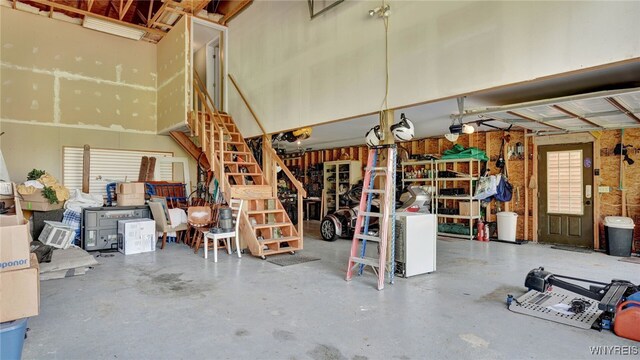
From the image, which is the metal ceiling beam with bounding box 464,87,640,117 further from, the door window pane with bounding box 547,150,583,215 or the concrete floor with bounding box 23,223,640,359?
the door window pane with bounding box 547,150,583,215

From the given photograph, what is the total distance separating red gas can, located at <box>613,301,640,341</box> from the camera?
9.55ft

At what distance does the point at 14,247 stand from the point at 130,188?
196 inches

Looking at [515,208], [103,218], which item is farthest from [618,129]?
[103,218]

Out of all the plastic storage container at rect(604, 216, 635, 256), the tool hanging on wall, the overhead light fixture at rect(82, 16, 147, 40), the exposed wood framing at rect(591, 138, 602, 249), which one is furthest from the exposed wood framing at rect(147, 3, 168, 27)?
the plastic storage container at rect(604, 216, 635, 256)

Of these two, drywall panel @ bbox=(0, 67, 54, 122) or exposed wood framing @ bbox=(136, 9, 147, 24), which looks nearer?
drywall panel @ bbox=(0, 67, 54, 122)

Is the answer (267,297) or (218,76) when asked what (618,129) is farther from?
(218,76)

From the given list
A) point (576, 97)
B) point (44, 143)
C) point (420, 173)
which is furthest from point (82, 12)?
point (576, 97)

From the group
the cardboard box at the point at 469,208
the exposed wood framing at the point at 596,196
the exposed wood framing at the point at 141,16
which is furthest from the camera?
the exposed wood framing at the point at 141,16

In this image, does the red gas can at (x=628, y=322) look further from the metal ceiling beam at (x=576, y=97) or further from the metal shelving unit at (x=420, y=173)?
the metal shelving unit at (x=420, y=173)

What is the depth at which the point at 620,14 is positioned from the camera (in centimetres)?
304

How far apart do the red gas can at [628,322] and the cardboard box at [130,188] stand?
7825 mm

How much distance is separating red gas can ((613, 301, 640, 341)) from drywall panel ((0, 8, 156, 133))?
9.50 m

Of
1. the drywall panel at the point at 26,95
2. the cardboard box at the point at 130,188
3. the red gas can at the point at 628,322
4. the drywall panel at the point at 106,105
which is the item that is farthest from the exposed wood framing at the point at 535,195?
the drywall panel at the point at 26,95

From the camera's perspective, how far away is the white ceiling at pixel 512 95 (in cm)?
402
